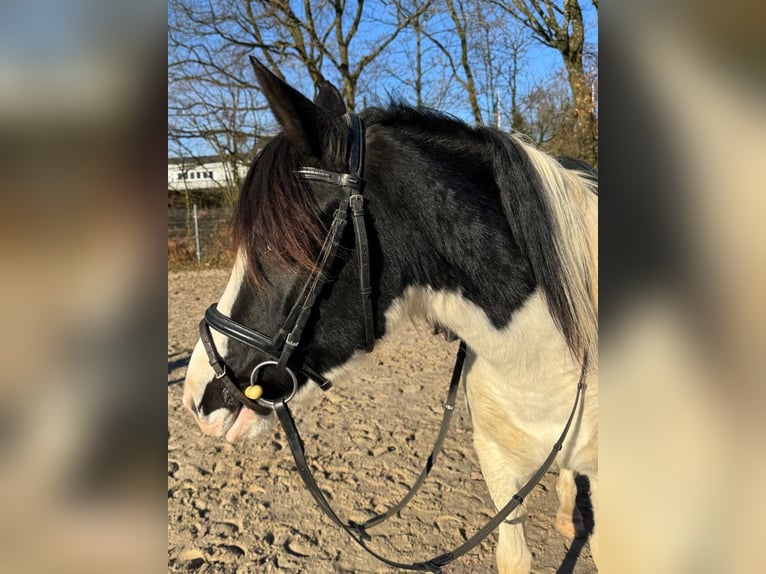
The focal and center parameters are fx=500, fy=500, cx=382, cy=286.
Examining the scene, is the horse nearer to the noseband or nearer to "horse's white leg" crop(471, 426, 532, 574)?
the noseband

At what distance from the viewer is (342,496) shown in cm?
302

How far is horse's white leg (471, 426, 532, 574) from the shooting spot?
1.86m

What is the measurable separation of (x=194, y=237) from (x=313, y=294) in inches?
519

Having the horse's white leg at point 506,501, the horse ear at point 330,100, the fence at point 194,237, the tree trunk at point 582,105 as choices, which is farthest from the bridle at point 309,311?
the fence at point 194,237

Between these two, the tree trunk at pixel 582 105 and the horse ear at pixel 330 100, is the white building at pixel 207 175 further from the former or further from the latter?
the horse ear at pixel 330 100

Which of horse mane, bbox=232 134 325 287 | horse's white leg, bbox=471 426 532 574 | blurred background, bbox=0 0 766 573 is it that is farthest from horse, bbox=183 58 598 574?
blurred background, bbox=0 0 766 573

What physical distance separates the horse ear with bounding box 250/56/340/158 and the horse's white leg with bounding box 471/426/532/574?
118 cm

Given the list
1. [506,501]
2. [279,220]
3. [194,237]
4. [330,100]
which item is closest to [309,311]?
[279,220]
